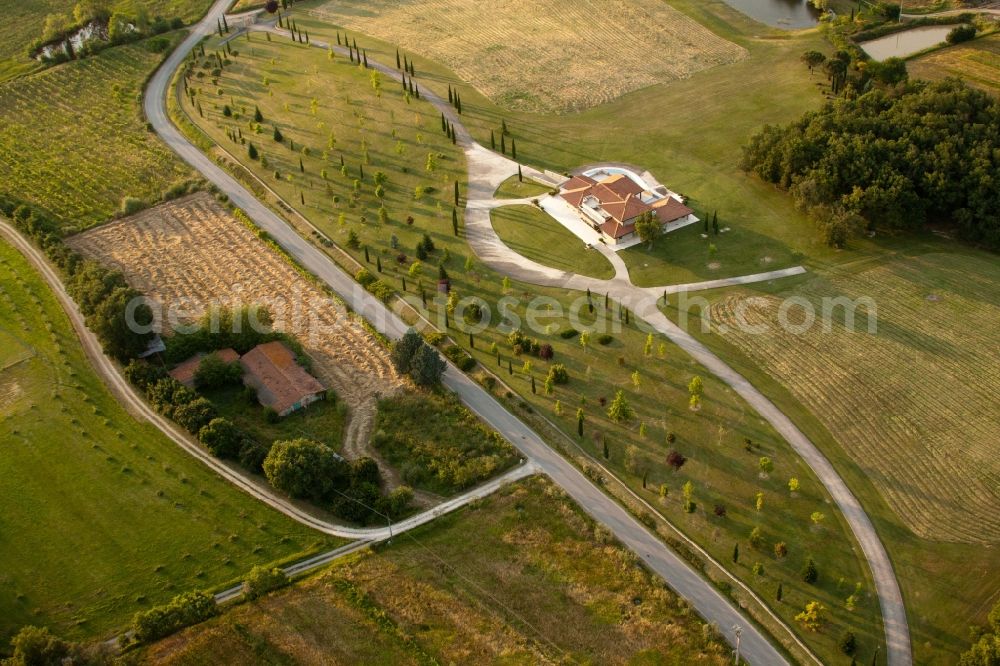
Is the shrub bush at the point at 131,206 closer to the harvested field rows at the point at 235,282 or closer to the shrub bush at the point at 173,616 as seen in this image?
the harvested field rows at the point at 235,282

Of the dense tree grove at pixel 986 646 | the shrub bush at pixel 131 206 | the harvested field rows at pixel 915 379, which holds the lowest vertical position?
the dense tree grove at pixel 986 646

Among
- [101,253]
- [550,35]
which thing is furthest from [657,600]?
[550,35]

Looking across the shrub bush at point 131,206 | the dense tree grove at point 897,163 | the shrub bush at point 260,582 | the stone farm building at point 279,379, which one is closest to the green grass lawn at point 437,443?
the stone farm building at point 279,379

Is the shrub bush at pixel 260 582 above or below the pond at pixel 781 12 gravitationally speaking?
below

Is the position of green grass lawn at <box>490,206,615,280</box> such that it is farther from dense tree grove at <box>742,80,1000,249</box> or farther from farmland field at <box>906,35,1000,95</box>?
farmland field at <box>906,35,1000,95</box>

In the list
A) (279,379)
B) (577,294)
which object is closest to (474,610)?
(279,379)

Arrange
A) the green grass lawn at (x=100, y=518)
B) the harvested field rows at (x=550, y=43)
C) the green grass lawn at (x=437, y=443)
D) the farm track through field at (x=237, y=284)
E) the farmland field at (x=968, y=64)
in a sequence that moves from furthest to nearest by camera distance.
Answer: the harvested field rows at (x=550, y=43), the farmland field at (x=968, y=64), the farm track through field at (x=237, y=284), the green grass lawn at (x=437, y=443), the green grass lawn at (x=100, y=518)
